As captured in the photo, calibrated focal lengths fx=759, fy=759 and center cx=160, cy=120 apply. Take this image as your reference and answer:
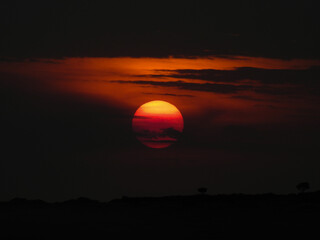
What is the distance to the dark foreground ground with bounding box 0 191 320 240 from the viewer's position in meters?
47.4

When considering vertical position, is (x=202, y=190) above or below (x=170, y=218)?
above

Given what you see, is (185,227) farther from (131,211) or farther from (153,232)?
(131,211)

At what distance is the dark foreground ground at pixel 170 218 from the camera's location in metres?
47.4

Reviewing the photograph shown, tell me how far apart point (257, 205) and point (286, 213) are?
137 inches

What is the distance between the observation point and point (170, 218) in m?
53.7

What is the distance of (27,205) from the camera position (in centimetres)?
6431

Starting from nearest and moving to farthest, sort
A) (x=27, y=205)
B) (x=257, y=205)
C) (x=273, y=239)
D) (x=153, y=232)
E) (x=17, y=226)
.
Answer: (x=273, y=239) < (x=153, y=232) < (x=17, y=226) < (x=257, y=205) < (x=27, y=205)

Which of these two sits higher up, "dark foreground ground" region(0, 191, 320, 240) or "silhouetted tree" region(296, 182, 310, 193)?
"silhouetted tree" region(296, 182, 310, 193)

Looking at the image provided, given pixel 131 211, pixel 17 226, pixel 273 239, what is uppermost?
pixel 131 211

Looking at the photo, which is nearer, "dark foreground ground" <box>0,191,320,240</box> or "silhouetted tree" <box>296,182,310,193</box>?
"dark foreground ground" <box>0,191,320,240</box>

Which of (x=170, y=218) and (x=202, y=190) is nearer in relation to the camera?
(x=170, y=218)

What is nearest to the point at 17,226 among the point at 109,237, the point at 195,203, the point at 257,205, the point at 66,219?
the point at 66,219

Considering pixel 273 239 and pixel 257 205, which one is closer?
pixel 273 239

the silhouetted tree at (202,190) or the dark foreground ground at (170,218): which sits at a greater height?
the silhouetted tree at (202,190)
